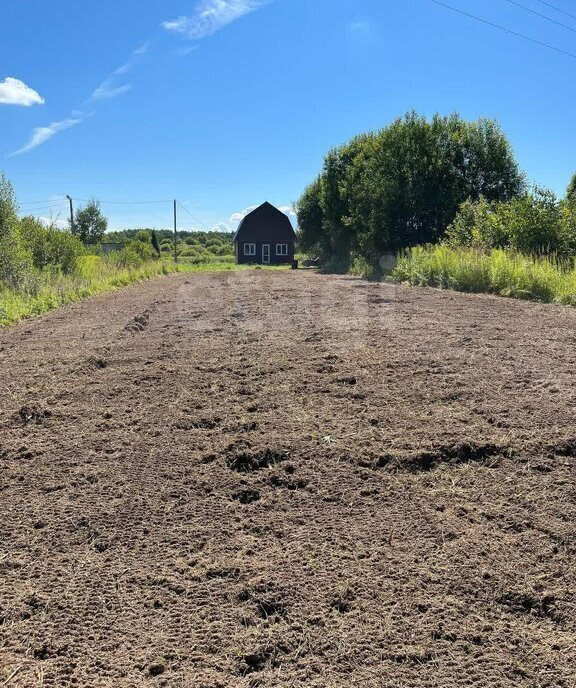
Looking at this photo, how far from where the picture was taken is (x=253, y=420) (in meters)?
3.13

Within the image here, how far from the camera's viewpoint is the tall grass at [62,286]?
8.79 metres

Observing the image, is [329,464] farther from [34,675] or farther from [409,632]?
[34,675]

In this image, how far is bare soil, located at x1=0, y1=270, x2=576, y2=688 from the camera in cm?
144

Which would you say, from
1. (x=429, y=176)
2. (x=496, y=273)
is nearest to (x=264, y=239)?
(x=429, y=176)

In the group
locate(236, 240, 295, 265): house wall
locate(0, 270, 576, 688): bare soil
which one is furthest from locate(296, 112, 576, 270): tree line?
locate(236, 240, 295, 265): house wall

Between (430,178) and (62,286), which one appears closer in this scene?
(62,286)

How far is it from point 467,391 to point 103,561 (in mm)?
2570

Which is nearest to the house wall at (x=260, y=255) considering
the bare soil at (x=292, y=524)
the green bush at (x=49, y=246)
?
the green bush at (x=49, y=246)

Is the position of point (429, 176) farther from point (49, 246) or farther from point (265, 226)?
point (265, 226)

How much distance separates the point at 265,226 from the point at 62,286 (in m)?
32.5

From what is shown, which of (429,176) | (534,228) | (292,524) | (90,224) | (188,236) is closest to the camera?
(292,524)

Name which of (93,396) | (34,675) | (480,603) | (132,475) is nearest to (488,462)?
(480,603)

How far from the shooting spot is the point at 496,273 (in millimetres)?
10242

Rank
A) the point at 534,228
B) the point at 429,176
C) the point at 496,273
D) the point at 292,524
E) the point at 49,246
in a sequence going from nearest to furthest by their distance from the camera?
the point at 292,524 < the point at 496,273 < the point at 534,228 < the point at 49,246 < the point at 429,176
